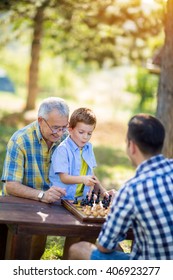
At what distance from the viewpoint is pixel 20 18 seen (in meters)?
18.3

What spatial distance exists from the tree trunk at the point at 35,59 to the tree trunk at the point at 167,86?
1029 cm

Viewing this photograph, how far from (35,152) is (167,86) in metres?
3.91

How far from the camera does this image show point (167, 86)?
8625 millimetres

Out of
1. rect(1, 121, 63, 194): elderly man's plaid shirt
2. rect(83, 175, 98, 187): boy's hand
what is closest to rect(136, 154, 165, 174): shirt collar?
rect(83, 175, 98, 187): boy's hand

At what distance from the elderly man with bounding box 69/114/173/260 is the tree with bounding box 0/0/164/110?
Result: 1189 cm

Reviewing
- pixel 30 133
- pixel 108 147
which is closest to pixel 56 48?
pixel 108 147

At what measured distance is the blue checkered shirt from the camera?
356 cm

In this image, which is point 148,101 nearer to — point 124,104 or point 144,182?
point 124,104

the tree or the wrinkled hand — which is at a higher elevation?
the tree

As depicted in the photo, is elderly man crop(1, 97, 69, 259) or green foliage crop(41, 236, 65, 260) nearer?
elderly man crop(1, 97, 69, 259)

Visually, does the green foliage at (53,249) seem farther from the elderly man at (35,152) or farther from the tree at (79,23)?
the tree at (79,23)

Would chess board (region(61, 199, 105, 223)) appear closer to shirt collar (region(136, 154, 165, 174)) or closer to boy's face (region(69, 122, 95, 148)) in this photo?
boy's face (region(69, 122, 95, 148))

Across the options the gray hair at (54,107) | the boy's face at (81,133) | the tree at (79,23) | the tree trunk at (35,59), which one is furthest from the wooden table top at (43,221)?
the tree trunk at (35,59)
